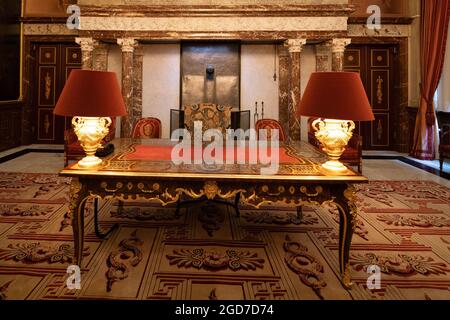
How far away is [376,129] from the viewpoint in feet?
30.1

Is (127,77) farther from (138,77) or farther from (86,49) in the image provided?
(86,49)

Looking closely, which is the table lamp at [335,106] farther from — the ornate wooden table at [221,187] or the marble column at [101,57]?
the marble column at [101,57]

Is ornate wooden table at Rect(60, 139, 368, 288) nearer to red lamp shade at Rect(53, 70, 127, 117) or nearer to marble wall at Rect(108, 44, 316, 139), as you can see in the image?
red lamp shade at Rect(53, 70, 127, 117)

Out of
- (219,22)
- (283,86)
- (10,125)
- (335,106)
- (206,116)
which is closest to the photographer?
(335,106)

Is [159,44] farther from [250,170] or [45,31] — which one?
[250,170]

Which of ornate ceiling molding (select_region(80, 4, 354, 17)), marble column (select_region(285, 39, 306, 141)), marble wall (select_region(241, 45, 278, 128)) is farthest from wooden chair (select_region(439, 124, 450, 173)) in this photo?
marble wall (select_region(241, 45, 278, 128))

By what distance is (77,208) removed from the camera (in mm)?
2615

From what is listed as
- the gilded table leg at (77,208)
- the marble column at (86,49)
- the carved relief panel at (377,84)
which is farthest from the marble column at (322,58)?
the gilded table leg at (77,208)

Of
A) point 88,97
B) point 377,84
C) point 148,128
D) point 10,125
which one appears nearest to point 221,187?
point 88,97

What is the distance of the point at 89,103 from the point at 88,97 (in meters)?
0.05
